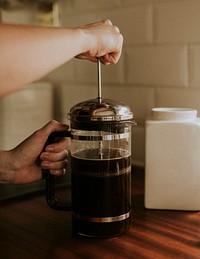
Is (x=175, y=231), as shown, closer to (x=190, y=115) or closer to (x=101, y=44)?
(x=190, y=115)

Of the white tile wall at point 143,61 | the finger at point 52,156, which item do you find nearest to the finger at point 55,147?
the finger at point 52,156

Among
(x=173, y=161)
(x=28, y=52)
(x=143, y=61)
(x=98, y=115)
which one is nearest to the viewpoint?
(x=28, y=52)

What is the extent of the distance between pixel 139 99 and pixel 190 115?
0.32 metres

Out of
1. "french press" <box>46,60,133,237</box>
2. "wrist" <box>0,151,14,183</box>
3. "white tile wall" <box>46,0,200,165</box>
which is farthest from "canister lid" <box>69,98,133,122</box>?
"white tile wall" <box>46,0,200,165</box>

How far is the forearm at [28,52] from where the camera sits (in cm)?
Result: 60

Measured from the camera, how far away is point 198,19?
104cm

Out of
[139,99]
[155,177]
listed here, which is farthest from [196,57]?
[155,177]

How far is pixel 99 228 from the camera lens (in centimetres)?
75

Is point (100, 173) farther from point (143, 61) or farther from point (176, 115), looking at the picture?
point (143, 61)

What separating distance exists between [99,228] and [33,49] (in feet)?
1.00

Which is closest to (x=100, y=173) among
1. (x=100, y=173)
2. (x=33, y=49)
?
(x=100, y=173)

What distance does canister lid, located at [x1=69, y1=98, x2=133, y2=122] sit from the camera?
2.38ft

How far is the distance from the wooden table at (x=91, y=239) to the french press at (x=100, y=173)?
0.08ft

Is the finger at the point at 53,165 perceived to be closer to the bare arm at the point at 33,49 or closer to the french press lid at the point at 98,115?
the french press lid at the point at 98,115
